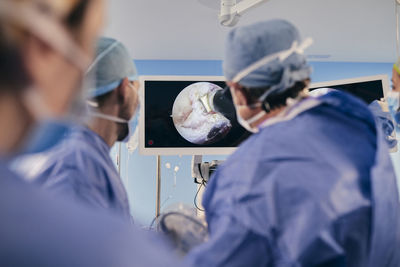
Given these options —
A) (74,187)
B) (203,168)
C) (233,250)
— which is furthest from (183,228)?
(203,168)

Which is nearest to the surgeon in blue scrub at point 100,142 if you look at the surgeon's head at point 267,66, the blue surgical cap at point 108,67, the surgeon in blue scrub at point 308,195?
the blue surgical cap at point 108,67

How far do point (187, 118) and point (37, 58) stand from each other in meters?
1.95

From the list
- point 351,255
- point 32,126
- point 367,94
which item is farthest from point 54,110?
point 367,94

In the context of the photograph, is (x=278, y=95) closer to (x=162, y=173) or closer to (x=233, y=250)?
(x=233, y=250)

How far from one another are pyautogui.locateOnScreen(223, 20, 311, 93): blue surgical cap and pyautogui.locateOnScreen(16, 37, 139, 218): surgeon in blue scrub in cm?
43

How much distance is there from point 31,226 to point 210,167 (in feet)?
6.33

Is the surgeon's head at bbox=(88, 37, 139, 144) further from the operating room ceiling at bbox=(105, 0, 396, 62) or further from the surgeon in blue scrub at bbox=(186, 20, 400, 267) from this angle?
the operating room ceiling at bbox=(105, 0, 396, 62)

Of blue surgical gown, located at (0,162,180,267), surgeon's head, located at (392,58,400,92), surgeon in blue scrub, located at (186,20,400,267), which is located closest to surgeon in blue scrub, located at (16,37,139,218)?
surgeon in blue scrub, located at (186,20,400,267)

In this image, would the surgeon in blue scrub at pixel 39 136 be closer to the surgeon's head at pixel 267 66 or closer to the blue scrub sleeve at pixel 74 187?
the blue scrub sleeve at pixel 74 187

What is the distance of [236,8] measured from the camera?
8.11 ft

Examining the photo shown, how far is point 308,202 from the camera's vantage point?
2.74 feet

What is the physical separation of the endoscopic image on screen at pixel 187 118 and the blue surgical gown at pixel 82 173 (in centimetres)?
112

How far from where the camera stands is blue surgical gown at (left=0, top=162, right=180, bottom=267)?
0.30 metres

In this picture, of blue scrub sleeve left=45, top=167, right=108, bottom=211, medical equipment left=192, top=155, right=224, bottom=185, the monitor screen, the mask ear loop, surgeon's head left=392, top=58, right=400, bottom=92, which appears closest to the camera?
blue scrub sleeve left=45, top=167, right=108, bottom=211
